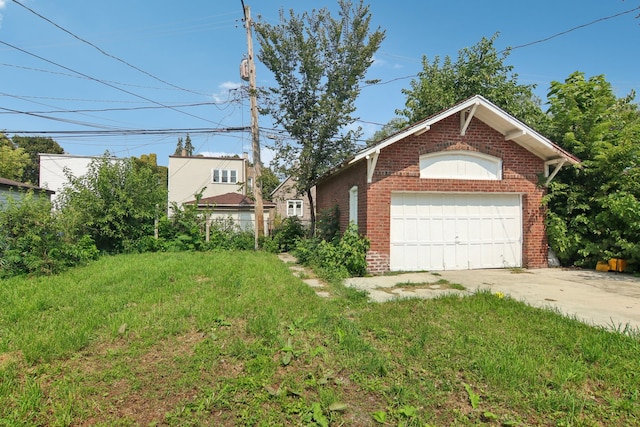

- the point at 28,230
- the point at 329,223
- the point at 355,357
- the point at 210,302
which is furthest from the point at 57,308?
the point at 329,223

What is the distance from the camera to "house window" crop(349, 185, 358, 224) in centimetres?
930

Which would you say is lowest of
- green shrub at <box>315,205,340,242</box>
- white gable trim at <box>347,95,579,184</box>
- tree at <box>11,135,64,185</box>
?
green shrub at <box>315,205,340,242</box>

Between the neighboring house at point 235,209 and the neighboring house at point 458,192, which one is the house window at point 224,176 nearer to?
the neighboring house at point 235,209

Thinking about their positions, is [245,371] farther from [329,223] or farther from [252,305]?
[329,223]

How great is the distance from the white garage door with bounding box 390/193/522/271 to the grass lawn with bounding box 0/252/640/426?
3382 mm

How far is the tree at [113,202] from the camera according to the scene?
430 inches

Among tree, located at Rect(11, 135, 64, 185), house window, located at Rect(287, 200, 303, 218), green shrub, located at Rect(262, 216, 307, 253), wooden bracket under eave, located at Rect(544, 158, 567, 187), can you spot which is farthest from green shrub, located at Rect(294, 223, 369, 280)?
tree, located at Rect(11, 135, 64, 185)

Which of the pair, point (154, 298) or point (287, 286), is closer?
point (154, 298)

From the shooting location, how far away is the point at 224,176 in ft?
88.0

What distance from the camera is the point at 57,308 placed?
197 inches

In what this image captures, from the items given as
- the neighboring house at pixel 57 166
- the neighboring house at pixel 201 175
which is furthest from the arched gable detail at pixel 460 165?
the neighboring house at pixel 57 166

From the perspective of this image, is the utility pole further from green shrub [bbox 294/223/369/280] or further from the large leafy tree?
the large leafy tree

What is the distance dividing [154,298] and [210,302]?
104 cm

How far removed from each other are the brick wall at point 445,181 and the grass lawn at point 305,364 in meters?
3.26
